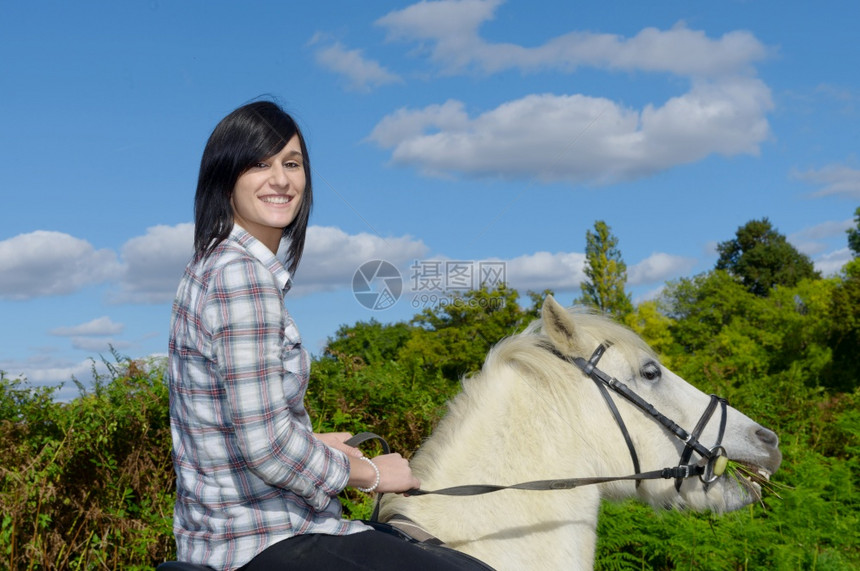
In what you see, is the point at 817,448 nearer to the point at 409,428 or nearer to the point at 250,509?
the point at 409,428

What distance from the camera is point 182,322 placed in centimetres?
239

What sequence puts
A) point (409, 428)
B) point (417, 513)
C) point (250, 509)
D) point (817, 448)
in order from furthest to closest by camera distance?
point (817, 448), point (409, 428), point (417, 513), point (250, 509)

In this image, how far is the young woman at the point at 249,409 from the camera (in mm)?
2229

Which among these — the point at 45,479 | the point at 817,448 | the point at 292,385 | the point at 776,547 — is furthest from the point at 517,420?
the point at 817,448

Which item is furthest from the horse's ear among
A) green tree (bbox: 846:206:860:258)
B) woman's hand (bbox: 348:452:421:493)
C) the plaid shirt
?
green tree (bbox: 846:206:860:258)

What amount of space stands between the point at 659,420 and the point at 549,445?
1.92 feet

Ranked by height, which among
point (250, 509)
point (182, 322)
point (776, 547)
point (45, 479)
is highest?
point (182, 322)

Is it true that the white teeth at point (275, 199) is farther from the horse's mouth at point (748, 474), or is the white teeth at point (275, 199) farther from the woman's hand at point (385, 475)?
the horse's mouth at point (748, 474)

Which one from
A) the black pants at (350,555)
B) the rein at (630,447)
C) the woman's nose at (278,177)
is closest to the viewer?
the black pants at (350,555)

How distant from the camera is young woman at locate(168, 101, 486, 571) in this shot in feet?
7.31

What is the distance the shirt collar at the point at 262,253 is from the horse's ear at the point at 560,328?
4.03ft

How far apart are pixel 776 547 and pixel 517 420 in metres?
3.27

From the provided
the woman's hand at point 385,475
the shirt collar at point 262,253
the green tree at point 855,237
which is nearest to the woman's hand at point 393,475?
the woman's hand at point 385,475

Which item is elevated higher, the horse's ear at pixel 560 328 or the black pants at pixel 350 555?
the horse's ear at pixel 560 328
